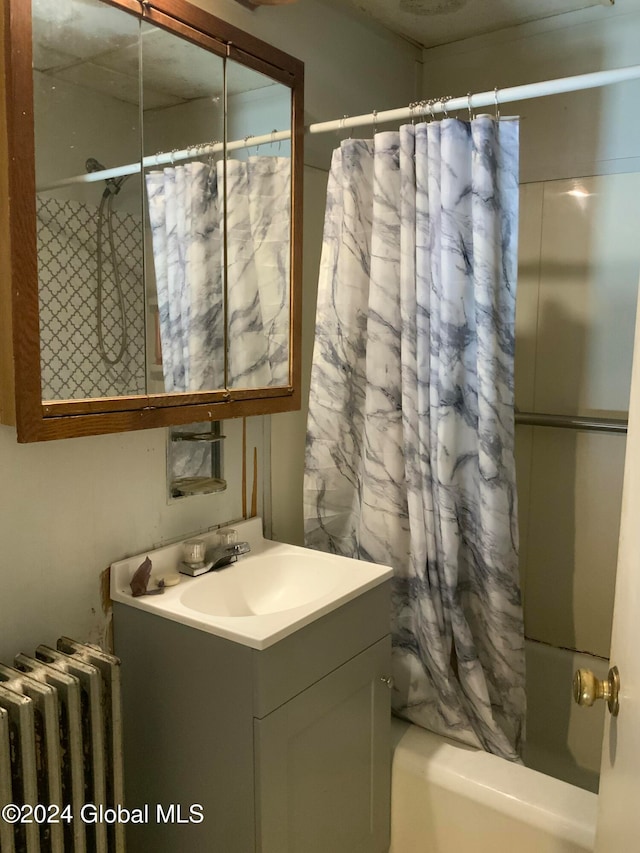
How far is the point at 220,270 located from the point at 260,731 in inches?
40.3

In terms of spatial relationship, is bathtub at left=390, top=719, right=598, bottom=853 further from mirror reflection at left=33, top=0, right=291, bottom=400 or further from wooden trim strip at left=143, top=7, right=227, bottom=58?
wooden trim strip at left=143, top=7, right=227, bottom=58

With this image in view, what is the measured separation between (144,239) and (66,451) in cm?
48

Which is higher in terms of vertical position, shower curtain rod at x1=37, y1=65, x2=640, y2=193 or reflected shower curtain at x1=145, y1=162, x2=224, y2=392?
shower curtain rod at x1=37, y1=65, x2=640, y2=193

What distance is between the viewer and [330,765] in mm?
1447

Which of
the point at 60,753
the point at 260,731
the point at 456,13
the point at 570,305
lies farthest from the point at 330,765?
the point at 456,13

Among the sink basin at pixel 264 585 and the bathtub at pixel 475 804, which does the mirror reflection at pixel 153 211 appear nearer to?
the sink basin at pixel 264 585

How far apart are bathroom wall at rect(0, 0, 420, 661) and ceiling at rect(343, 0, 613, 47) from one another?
0.08 meters

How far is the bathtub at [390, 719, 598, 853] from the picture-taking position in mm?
→ 1455

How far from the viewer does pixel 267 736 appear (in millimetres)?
1267

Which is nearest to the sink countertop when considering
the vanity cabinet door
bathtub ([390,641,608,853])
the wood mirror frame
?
the vanity cabinet door

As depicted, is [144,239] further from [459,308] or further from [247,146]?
[459,308]

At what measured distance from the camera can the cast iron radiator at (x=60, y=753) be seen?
3.74 feet

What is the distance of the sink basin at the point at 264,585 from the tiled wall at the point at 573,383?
3.31 feet

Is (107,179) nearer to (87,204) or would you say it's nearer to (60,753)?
(87,204)
